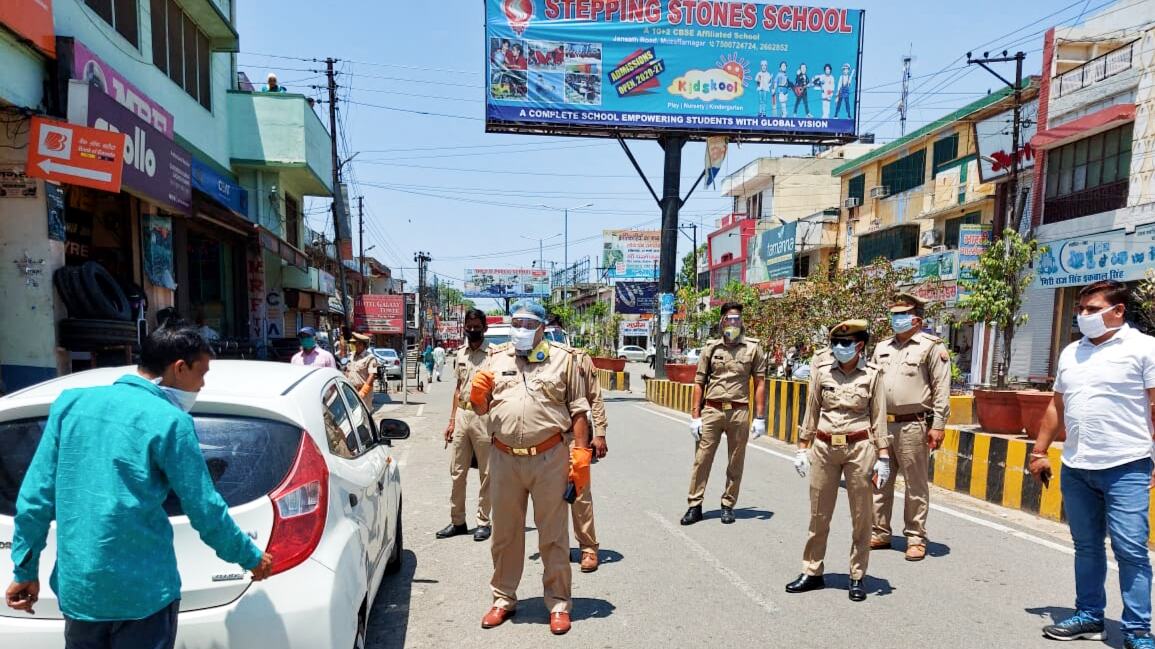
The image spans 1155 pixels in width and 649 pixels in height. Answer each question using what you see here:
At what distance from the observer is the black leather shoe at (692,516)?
5.94 m

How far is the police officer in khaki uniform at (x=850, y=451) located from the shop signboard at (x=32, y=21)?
8252 mm

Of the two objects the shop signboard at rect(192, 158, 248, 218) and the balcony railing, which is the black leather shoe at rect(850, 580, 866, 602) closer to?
the shop signboard at rect(192, 158, 248, 218)

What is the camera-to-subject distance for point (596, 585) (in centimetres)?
455

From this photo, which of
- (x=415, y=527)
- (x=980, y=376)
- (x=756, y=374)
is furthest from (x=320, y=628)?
(x=980, y=376)

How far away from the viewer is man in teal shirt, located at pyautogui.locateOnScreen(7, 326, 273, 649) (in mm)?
1994

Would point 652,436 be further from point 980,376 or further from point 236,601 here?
point 980,376

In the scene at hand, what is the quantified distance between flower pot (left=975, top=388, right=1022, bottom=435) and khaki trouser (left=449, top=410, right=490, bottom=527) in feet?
24.7

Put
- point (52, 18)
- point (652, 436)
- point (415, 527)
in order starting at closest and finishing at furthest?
point (415, 527) → point (52, 18) → point (652, 436)

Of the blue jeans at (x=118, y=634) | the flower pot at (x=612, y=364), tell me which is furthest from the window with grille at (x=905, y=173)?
the blue jeans at (x=118, y=634)

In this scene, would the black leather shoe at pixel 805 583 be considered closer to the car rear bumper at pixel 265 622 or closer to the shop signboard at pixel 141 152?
the car rear bumper at pixel 265 622

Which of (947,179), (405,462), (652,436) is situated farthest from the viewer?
(947,179)

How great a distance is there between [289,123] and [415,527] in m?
12.9

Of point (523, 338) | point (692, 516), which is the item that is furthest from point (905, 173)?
point (523, 338)

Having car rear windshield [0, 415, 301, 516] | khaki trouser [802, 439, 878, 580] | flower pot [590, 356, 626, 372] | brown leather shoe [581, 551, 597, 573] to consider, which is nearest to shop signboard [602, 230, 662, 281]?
flower pot [590, 356, 626, 372]
